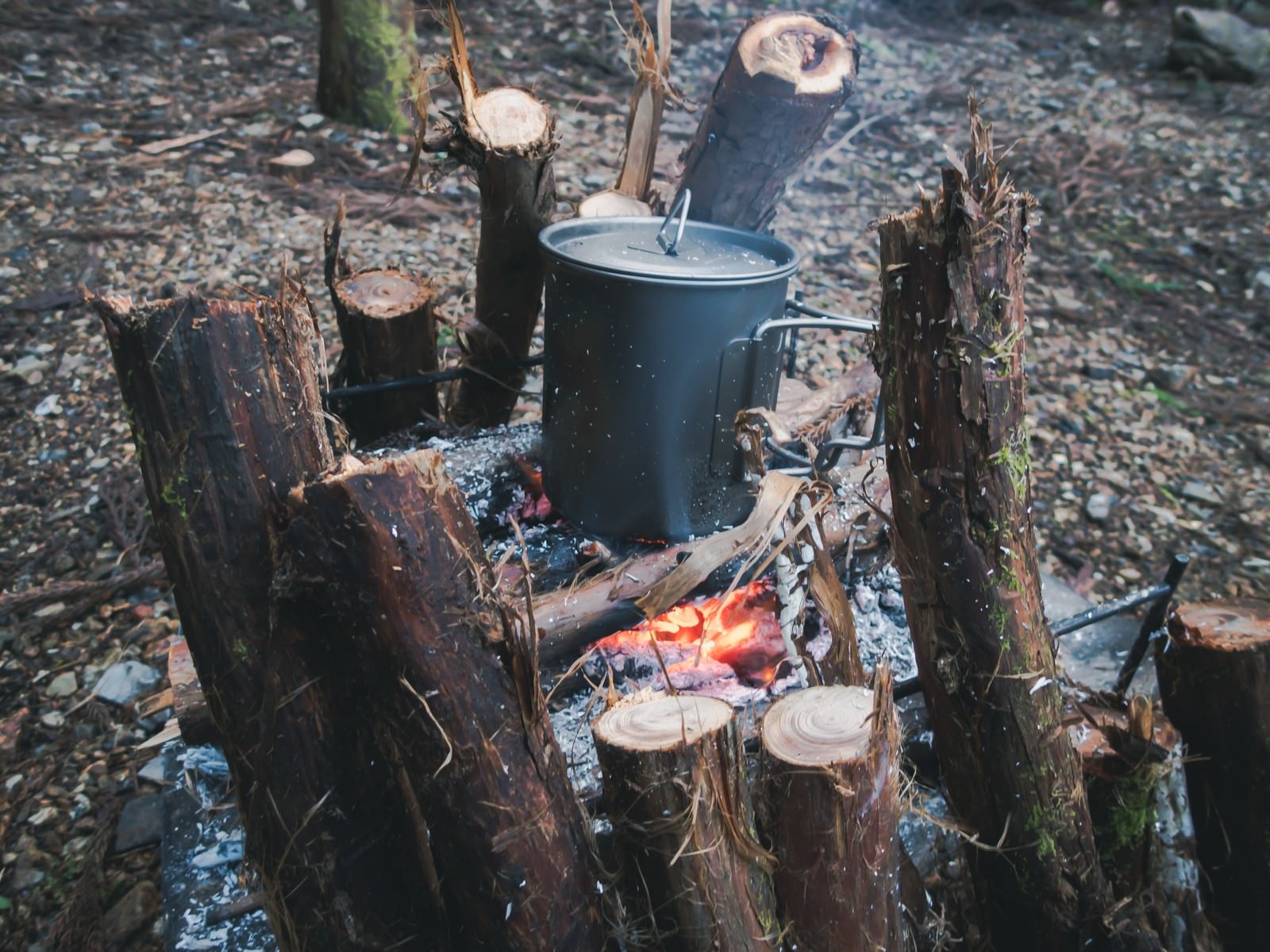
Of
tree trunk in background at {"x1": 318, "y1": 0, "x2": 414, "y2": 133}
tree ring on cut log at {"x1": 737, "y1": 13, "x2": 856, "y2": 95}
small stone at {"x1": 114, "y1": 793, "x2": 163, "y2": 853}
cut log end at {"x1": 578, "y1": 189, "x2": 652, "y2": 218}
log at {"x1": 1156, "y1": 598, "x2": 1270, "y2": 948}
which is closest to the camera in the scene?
log at {"x1": 1156, "y1": 598, "x2": 1270, "y2": 948}

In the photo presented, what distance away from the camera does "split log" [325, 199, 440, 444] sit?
2895 mm

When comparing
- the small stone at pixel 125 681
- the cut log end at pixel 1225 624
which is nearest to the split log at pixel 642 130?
the cut log end at pixel 1225 624

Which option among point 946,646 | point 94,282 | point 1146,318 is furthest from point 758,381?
point 1146,318

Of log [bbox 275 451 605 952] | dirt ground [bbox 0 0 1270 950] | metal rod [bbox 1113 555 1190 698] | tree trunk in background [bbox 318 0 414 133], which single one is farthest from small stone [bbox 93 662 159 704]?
tree trunk in background [bbox 318 0 414 133]

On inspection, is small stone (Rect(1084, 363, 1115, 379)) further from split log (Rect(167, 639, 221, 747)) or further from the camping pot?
split log (Rect(167, 639, 221, 747))

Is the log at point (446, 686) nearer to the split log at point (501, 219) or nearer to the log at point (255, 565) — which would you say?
the log at point (255, 565)

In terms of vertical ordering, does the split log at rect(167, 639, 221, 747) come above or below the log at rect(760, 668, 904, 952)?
below

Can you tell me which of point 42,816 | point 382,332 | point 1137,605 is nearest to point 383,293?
point 382,332

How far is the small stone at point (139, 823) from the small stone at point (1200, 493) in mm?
4398

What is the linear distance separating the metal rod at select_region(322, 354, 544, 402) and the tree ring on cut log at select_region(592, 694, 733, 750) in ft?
5.31

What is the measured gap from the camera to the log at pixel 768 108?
262 centimetres

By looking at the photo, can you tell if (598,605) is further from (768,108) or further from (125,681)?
(125,681)

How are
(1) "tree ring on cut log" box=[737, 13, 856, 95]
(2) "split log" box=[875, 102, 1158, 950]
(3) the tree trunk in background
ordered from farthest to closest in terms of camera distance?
(3) the tree trunk in background
(1) "tree ring on cut log" box=[737, 13, 856, 95]
(2) "split log" box=[875, 102, 1158, 950]

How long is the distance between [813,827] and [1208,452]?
405 cm
